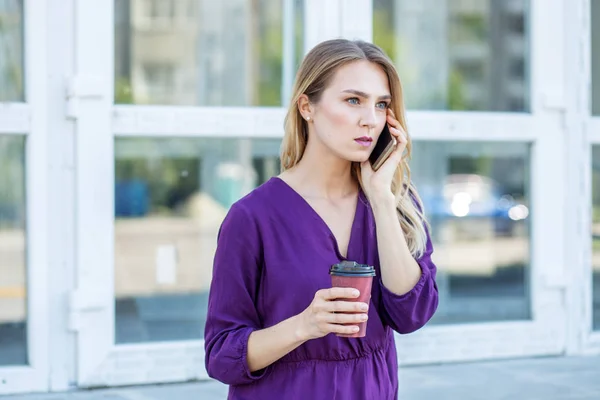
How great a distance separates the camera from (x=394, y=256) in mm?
2129

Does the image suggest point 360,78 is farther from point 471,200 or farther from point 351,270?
point 471,200

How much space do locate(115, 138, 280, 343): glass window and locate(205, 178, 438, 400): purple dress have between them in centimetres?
242

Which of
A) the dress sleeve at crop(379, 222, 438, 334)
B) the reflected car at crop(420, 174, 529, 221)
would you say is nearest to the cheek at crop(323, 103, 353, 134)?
the dress sleeve at crop(379, 222, 438, 334)

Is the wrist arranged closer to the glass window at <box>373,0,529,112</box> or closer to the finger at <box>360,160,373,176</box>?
the finger at <box>360,160,373,176</box>

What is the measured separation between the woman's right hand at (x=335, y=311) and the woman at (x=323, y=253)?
0.06 m

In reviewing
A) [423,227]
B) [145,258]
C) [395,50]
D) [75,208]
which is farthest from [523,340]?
[423,227]

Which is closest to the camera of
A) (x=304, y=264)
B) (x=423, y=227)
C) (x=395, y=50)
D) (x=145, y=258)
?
(x=304, y=264)

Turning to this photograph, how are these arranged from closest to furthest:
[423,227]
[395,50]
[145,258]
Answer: [423,227] < [145,258] < [395,50]

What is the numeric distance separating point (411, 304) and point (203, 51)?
115 inches

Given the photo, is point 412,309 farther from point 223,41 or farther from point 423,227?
point 223,41

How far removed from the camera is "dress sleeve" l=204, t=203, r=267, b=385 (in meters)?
2.07

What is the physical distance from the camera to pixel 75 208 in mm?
4293

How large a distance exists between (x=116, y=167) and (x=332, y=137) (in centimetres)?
242

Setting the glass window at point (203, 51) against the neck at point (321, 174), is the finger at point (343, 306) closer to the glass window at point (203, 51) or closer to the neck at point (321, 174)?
the neck at point (321, 174)
